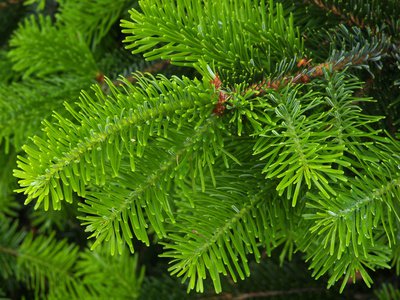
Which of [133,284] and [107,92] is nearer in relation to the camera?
[107,92]

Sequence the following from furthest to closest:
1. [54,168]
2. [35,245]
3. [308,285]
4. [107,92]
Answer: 1. [35,245]
2. [308,285]
3. [107,92]
4. [54,168]

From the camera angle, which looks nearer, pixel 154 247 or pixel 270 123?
pixel 270 123

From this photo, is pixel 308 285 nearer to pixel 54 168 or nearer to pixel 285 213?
pixel 285 213

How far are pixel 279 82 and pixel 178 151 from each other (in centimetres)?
9

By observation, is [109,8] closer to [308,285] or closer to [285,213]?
[285,213]

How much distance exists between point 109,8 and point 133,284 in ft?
1.22

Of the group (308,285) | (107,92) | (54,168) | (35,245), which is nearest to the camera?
(54,168)

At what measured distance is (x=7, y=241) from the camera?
0.82 meters

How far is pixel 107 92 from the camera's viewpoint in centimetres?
56

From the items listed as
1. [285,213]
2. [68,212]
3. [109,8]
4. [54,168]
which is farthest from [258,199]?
[68,212]

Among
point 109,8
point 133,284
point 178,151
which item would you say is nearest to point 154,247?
point 133,284

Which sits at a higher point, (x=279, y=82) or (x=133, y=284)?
(x=279, y=82)

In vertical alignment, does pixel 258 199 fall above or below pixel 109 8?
below

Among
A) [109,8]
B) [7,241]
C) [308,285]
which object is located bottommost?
[7,241]
